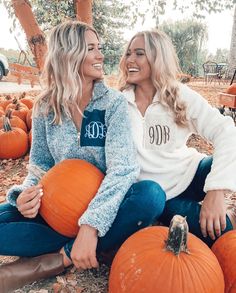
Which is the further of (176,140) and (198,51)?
(198,51)

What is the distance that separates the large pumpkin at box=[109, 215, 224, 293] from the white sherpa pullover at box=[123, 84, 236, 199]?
0.60 metres

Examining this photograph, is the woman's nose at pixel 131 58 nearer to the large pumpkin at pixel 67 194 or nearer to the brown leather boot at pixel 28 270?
the large pumpkin at pixel 67 194

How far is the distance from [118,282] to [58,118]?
3.32 ft

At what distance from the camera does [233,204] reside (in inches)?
112

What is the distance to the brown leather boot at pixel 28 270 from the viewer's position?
6.25 feet

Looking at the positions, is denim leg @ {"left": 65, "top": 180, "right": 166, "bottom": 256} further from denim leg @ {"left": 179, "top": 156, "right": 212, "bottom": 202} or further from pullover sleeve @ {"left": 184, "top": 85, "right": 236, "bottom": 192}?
denim leg @ {"left": 179, "top": 156, "right": 212, "bottom": 202}

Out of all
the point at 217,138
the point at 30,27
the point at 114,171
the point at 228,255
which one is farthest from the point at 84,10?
the point at 228,255

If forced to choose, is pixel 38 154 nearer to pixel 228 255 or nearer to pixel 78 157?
pixel 78 157

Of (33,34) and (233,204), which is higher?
(33,34)

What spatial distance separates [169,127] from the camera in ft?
7.48

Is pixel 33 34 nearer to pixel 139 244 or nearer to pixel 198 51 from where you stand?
pixel 139 244

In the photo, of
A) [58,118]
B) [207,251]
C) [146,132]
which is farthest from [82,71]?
[207,251]

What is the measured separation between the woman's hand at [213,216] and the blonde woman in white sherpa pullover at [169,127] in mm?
147

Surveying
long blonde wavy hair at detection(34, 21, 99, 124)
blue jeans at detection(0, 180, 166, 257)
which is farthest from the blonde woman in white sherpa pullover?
long blonde wavy hair at detection(34, 21, 99, 124)
